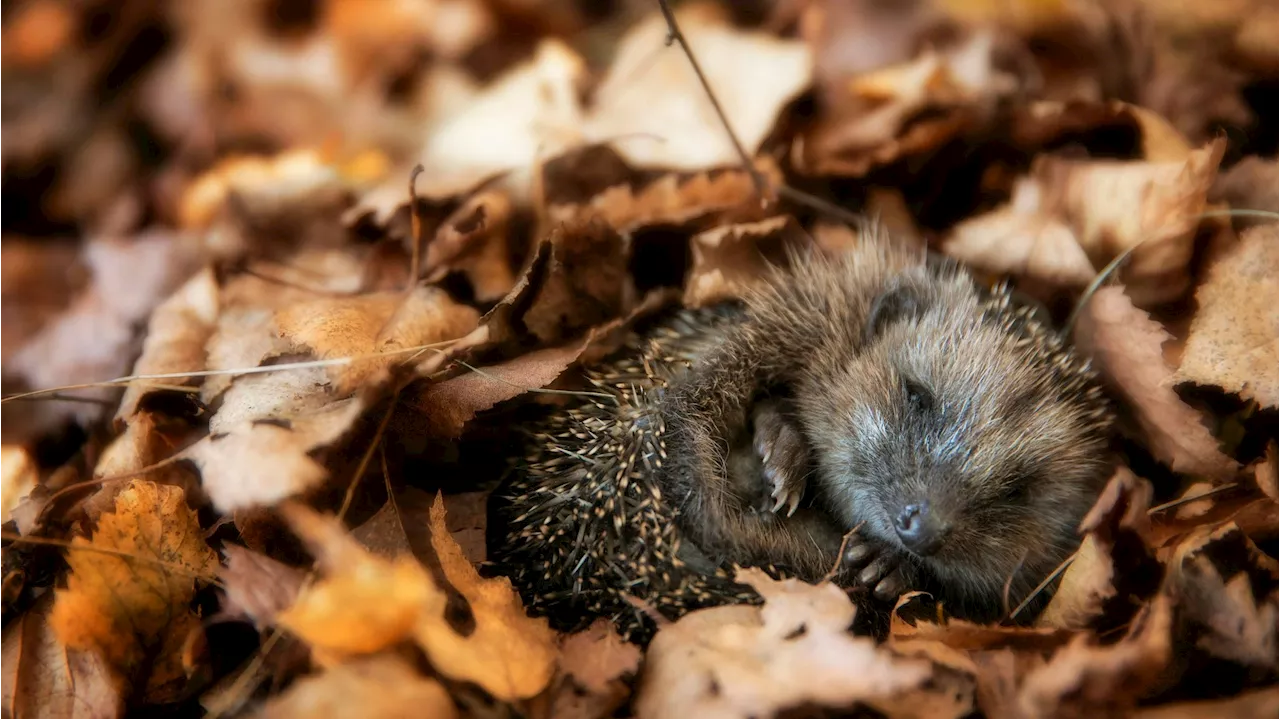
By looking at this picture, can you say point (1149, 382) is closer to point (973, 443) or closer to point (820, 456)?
point (973, 443)

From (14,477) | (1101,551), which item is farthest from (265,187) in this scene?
(1101,551)

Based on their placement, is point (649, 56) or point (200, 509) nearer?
point (200, 509)

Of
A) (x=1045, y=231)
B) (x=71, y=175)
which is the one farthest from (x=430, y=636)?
(x=71, y=175)

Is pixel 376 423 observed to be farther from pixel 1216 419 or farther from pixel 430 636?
pixel 1216 419

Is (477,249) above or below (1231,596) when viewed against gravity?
above

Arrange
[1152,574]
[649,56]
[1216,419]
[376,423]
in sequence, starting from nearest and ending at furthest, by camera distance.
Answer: [1152,574]
[376,423]
[1216,419]
[649,56]

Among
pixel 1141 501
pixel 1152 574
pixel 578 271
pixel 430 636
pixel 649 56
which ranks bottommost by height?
pixel 1152 574

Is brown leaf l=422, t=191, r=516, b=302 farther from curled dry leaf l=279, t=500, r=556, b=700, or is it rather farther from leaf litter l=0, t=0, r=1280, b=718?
curled dry leaf l=279, t=500, r=556, b=700
